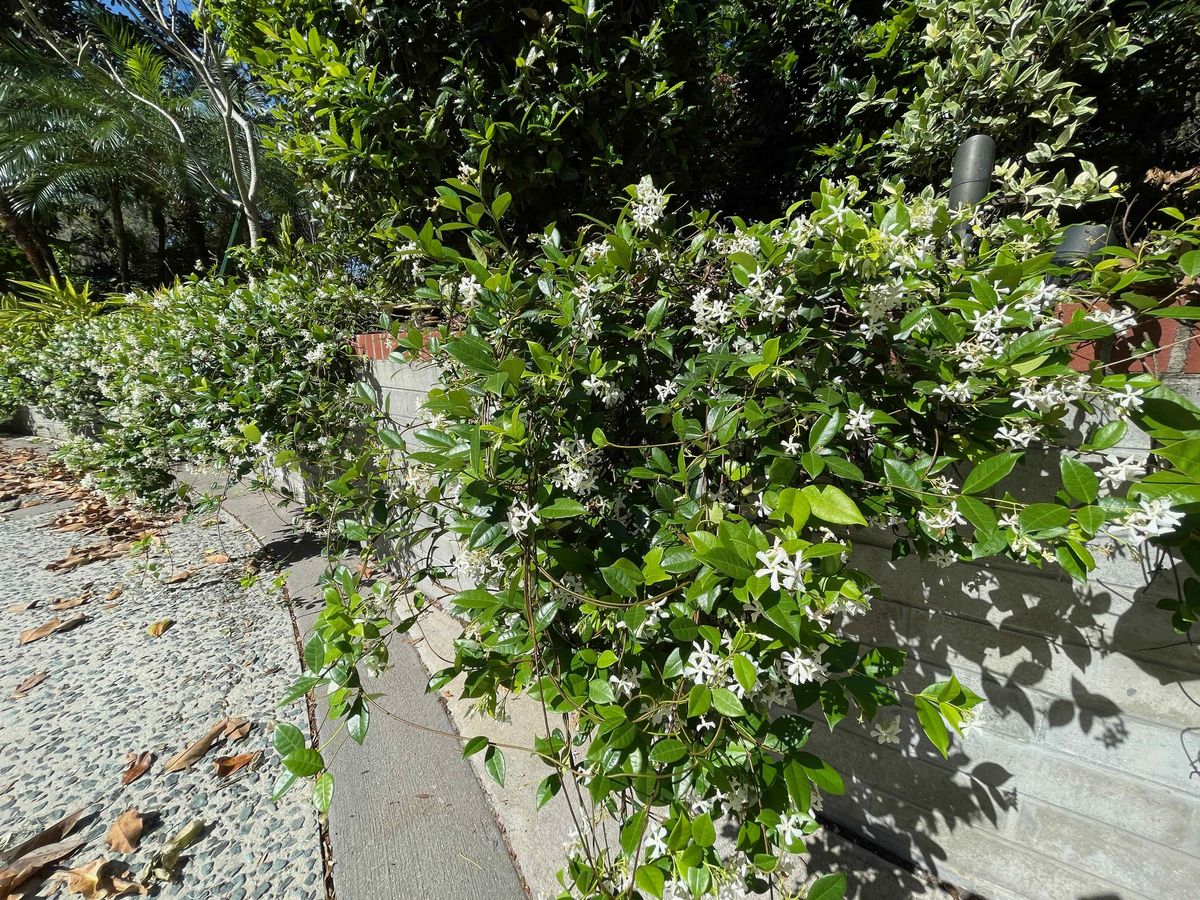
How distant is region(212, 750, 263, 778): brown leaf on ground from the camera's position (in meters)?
1.91

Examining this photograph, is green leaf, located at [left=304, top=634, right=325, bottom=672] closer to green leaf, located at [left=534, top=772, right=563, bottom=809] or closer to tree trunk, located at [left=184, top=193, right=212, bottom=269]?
green leaf, located at [left=534, top=772, right=563, bottom=809]

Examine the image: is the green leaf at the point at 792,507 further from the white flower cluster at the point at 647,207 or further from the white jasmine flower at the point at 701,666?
the white flower cluster at the point at 647,207

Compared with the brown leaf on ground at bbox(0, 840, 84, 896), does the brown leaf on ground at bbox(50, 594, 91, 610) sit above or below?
above

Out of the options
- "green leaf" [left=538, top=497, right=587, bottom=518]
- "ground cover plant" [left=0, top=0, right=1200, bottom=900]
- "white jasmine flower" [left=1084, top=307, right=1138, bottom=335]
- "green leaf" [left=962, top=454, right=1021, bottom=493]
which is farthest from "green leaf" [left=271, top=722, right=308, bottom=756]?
"white jasmine flower" [left=1084, top=307, right=1138, bottom=335]

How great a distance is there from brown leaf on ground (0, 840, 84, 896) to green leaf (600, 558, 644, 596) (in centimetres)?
214

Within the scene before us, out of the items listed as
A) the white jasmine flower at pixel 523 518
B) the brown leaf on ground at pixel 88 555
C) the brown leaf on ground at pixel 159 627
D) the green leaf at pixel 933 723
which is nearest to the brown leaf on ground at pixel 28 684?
the brown leaf on ground at pixel 159 627

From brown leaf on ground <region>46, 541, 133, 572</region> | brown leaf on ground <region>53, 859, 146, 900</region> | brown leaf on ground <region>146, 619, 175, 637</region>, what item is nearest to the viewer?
brown leaf on ground <region>53, 859, 146, 900</region>

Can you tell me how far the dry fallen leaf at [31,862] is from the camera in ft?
4.99

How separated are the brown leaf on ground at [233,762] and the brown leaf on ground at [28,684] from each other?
1.35 metres

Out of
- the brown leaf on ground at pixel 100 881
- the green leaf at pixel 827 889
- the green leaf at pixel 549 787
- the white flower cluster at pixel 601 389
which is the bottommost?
the brown leaf on ground at pixel 100 881

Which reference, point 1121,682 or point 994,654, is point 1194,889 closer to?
point 1121,682

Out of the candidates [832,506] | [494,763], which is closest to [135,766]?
[494,763]

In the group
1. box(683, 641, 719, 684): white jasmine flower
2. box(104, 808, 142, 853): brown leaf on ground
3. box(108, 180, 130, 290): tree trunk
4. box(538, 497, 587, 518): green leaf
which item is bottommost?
box(104, 808, 142, 853): brown leaf on ground

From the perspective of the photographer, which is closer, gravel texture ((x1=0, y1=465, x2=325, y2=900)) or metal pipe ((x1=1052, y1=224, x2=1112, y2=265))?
metal pipe ((x1=1052, y1=224, x2=1112, y2=265))
